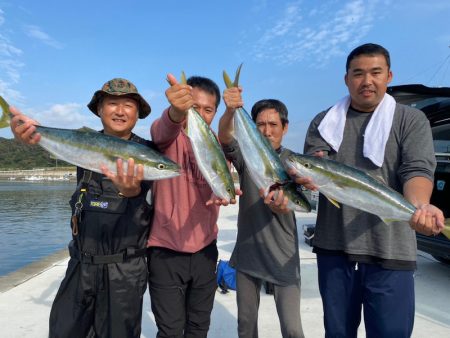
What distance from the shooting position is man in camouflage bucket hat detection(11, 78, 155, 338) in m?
2.64

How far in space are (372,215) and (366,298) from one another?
26.8 inches

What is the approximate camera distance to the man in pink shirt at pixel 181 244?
2779mm

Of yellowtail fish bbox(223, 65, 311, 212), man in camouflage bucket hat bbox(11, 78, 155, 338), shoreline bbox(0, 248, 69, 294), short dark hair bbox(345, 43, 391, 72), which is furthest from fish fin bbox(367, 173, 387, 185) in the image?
shoreline bbox(0, 248, 69, 294)

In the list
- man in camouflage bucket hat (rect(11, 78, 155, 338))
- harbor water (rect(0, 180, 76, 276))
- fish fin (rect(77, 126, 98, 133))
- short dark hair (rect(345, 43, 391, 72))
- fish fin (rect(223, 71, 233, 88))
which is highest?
short dark hair (rect(345, 43, 391, 72))

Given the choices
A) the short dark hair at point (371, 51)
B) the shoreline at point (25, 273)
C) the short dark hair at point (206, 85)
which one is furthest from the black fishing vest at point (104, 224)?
the shoreline at point (25, 273)

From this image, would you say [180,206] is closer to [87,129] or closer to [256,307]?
[87,129]

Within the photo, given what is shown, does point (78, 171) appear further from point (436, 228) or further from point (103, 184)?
point (436, 228)

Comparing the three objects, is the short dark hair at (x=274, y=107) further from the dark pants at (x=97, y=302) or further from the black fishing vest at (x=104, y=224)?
the dark pants at (x=97, y=302)

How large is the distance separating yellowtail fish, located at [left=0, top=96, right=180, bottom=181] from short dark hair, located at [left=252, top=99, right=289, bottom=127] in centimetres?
134

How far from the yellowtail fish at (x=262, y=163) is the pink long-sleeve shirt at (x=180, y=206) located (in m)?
0.53

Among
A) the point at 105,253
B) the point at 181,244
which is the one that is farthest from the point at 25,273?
the point at 181,244

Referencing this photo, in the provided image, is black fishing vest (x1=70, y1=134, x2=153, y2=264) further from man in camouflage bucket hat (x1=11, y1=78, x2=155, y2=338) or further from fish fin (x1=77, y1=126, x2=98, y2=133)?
fish fin (x1=77, y1=126, x2=98, y2=133)

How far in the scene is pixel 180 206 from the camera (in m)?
2.88

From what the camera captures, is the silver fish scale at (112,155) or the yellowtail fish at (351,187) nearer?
the yellowtail fish at (351,187)
